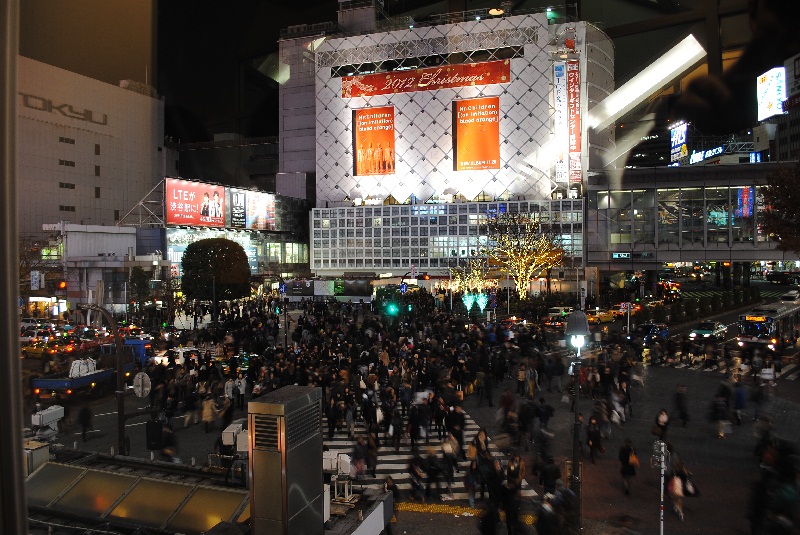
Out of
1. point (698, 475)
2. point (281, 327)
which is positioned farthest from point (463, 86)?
point (698, 475)

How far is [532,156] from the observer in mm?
62844

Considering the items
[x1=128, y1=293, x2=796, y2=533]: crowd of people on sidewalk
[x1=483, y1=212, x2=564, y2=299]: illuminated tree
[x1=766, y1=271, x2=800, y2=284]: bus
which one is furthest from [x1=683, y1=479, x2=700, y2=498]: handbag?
[x1=766, y1=271, x2=800, y2=284]: bus

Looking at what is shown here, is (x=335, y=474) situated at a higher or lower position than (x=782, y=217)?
lower

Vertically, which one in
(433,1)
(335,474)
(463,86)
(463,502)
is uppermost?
(433,1)

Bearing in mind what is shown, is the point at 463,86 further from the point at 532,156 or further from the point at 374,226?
the point at 374,226

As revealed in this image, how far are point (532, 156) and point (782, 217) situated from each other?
36.8 meters

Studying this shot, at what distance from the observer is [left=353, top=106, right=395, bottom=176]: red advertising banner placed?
66.9 meters

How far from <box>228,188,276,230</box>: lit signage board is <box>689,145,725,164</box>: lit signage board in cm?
5864

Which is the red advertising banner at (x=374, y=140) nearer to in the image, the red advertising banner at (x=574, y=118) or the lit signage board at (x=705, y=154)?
the red advertising banner at (x=574, y=118)

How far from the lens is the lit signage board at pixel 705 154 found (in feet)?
267

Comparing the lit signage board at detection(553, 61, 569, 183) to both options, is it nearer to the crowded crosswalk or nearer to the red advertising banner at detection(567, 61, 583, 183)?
the red advertising banner at detection(567, 61, 583, 183)

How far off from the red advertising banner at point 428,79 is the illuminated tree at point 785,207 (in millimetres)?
39922

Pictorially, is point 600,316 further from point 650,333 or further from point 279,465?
point 279,465

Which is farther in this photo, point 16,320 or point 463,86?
point 463,86
